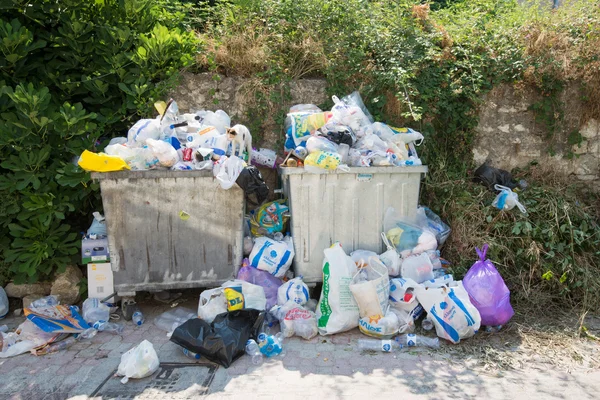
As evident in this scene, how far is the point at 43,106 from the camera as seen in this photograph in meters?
3.71

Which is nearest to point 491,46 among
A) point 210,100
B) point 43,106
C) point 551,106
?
point 551,106

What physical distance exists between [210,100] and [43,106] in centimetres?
153

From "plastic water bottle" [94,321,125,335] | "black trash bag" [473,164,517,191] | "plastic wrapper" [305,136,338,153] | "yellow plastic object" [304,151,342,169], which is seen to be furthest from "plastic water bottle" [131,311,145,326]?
"black trash bag" [473,164,517,191]

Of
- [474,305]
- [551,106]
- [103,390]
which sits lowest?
[103,390]

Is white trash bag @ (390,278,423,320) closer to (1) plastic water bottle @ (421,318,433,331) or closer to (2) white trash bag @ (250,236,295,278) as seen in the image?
(1) plastic water bottle @ (421,318,433,331)

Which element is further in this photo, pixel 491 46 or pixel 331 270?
pixel 491 46

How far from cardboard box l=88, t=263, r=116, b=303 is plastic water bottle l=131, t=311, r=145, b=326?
0.31m

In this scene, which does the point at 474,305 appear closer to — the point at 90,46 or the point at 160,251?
the point at 160,251

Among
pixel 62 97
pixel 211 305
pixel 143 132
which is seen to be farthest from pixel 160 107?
pixel 211 305

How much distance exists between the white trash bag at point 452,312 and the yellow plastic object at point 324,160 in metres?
1.23

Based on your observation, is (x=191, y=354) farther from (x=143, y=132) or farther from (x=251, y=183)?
(x=143, y=132)

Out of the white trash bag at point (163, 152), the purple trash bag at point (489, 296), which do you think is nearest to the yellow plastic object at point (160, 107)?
the white trash bag at point (163, 152)

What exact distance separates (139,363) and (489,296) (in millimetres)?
2530

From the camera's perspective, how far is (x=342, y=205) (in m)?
3.88
